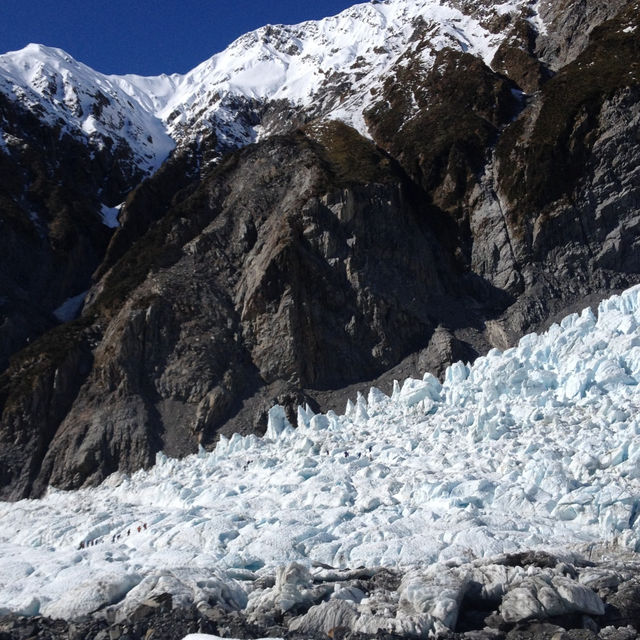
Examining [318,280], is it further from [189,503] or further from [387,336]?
[189,503]

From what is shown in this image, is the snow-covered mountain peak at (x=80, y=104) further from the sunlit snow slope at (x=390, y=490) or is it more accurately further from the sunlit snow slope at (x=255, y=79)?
the sunlit snow slope at (x=390, y=490)

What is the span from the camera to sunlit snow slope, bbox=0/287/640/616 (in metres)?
20.3

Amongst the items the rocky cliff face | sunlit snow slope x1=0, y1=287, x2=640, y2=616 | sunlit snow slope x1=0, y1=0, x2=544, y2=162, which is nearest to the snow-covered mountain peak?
sunlit snow slope x1=0, y1=0, x2=544, y2=162

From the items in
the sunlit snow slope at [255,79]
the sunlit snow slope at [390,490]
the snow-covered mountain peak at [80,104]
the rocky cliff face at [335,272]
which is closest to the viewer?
the sunlit snow slope at [390,490]

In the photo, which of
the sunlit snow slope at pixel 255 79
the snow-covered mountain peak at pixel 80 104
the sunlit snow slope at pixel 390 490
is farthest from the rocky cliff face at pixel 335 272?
the snow-covered mountain peak at pixel 80 104

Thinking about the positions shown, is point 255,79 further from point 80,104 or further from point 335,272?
point 335,272

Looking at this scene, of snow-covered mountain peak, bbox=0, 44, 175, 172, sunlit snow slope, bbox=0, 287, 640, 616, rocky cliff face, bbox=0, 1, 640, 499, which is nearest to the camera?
sunlit snow slope, bbox=0, 287, 640, 616

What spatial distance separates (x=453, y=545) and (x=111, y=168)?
66.7 m

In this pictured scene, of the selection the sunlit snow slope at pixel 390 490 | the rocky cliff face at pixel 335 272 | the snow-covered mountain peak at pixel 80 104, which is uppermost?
the snow-covered mountain peak at pixel 80 104

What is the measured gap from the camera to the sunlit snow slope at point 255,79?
242 ft

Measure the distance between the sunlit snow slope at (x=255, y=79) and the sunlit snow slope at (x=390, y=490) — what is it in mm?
33968

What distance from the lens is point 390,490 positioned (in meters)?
24.8

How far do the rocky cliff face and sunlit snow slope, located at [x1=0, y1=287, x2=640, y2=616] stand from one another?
4.99 meters

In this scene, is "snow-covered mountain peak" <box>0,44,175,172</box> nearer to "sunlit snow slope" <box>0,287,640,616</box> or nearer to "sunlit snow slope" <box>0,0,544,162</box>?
"sunlit snow slope" <box>0,0,544,162</box>
